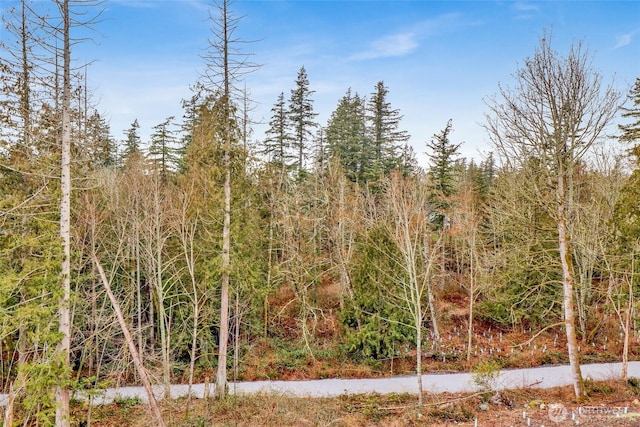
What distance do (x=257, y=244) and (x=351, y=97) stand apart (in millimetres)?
20743

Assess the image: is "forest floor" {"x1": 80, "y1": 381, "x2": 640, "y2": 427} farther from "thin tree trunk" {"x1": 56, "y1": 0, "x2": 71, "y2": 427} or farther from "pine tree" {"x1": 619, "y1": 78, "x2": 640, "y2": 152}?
"pine tree" {"x1": 619, "y1": 78, "x2": 640, "y2": 152}

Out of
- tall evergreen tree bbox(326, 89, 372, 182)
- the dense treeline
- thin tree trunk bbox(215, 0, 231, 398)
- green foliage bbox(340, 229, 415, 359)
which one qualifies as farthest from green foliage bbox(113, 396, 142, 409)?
tall evergreen tree bbox(326, 89, 372, 182)

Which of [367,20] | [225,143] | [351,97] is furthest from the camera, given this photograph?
[351,97]

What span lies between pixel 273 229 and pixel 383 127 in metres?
14.8

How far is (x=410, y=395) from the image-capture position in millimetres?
12859

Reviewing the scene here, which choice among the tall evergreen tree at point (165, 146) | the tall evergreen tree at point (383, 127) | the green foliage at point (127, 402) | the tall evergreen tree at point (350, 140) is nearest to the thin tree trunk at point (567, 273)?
the green foliage at point (127, 402)

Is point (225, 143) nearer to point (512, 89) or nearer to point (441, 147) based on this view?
point (512, 89)

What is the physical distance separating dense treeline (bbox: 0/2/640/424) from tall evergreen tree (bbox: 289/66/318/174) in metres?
0.16

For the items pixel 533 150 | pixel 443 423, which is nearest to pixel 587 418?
pixel 443 423

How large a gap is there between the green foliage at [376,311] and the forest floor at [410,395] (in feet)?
2.66

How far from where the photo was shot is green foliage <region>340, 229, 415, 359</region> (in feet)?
52.8

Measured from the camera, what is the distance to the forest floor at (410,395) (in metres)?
9.70

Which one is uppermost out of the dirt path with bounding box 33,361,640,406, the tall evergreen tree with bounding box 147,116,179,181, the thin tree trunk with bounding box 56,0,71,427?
the tall evergreen tree with bounding box 147,116,179,181

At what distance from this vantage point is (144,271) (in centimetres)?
1717
